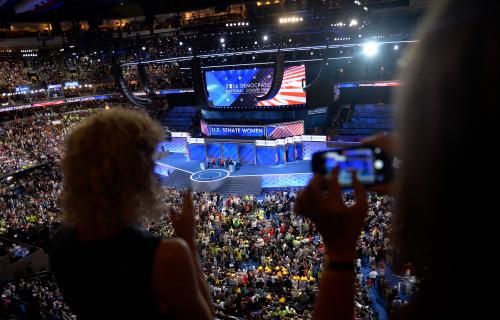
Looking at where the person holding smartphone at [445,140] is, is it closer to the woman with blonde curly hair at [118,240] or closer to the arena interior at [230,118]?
the arena interior at [230,118]

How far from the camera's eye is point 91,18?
21.6 metres

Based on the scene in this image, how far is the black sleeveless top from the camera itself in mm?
1318

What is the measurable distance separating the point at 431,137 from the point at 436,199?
0.16 meters

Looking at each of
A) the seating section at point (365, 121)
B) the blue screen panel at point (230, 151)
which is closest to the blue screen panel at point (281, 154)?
the blue screen panel at point (230, 151)

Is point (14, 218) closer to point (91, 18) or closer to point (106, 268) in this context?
point (91, 18)

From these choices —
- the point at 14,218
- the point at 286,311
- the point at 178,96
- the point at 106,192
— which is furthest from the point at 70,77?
the point at 106,192

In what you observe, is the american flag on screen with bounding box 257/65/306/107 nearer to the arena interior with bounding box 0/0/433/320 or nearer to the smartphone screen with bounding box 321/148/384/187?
the arena interior with bounding box 0/0/433/320

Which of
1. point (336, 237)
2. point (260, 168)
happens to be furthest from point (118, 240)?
point (260, 168)

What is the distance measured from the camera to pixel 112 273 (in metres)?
1.35

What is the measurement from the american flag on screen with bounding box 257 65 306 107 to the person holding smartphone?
27.0 meters

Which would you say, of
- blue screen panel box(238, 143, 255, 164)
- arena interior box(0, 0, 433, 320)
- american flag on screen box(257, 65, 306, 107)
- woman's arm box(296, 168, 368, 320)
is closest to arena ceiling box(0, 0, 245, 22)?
arena interior box(0, 0, 433, 320)

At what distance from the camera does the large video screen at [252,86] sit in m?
27.2

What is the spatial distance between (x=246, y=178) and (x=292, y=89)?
8644 millimetres

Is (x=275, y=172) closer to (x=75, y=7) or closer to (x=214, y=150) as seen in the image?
(x=214, y=150)
